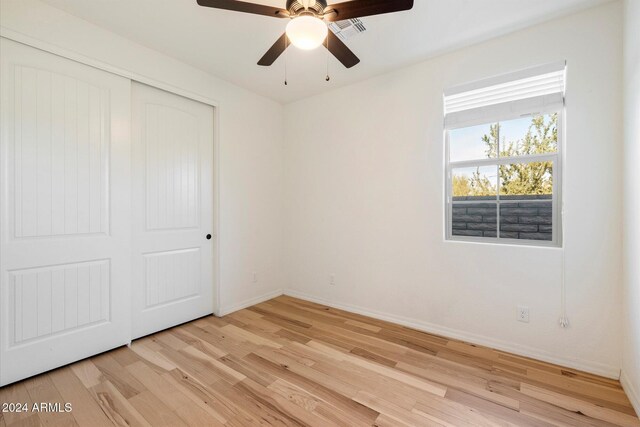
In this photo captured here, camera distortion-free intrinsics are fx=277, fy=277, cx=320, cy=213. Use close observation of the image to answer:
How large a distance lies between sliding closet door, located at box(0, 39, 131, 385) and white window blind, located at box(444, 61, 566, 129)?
120 inches

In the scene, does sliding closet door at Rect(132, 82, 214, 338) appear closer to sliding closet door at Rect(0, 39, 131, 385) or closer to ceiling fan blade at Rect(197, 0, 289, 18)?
sliding closet door at Rect(0, 39, 131, 385)

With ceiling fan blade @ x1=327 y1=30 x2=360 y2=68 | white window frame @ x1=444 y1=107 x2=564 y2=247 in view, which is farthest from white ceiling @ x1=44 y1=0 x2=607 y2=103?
A: white window frame @ x1=444 y1=107 x2=564 y2=247

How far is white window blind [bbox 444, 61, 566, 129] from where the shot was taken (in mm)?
2270

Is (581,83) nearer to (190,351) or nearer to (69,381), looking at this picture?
(190,351)

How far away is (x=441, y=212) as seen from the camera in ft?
8.89

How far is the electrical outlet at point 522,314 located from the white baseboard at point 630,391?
23.4 inches

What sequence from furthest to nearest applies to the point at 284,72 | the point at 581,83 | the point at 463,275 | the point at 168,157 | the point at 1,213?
the point at 284,72 → the point at 168,157 → the point at 463,275 → the point at 581,83 → the point at 1,213

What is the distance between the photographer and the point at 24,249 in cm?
199

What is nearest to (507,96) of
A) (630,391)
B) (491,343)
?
(491,343)

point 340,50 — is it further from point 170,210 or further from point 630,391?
point 630,391

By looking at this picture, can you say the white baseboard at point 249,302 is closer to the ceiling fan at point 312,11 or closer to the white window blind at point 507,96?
the ceiling fan at point 312,11

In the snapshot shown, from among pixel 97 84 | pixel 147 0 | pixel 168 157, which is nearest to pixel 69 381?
pixel 168 157

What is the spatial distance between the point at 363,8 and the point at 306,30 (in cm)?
36

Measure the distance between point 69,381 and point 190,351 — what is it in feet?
2.60
